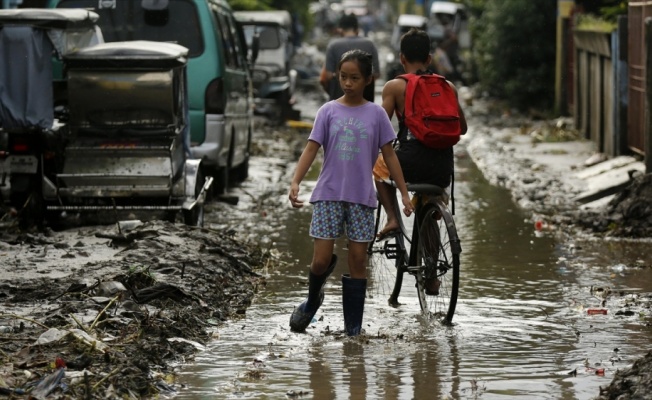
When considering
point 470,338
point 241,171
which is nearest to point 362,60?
point 470,338

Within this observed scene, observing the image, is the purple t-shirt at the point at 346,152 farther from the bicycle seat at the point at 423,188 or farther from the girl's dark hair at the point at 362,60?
the bicycle seat at the point at 423,188

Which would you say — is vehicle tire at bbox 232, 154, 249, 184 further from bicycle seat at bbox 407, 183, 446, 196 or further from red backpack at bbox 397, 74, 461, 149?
red backpack at bbox 397, 74, 461, 149

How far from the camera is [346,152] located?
7.36 m

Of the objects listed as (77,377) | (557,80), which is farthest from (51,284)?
(557,80)

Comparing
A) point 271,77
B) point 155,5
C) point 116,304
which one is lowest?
point 271,77

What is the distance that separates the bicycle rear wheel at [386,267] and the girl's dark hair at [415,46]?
103 centimetres

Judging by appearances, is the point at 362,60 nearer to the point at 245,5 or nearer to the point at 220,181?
the point at 220,181

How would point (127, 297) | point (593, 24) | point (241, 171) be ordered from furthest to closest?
point (593, 24) < point (241, 171) < point (127, 297)

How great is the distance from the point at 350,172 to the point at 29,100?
4408 millimetres

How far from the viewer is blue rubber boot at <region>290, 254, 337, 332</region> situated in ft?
25.0

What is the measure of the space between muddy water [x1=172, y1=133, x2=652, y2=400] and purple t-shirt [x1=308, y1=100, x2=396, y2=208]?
0.86 meters

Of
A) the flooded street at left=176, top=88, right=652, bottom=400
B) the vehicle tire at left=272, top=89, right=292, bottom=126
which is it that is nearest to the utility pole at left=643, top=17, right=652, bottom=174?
the flooded street at left=176, top=88, right=652, bottom=400

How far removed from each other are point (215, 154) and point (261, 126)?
10256 millimetres

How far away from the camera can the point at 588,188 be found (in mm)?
14711
